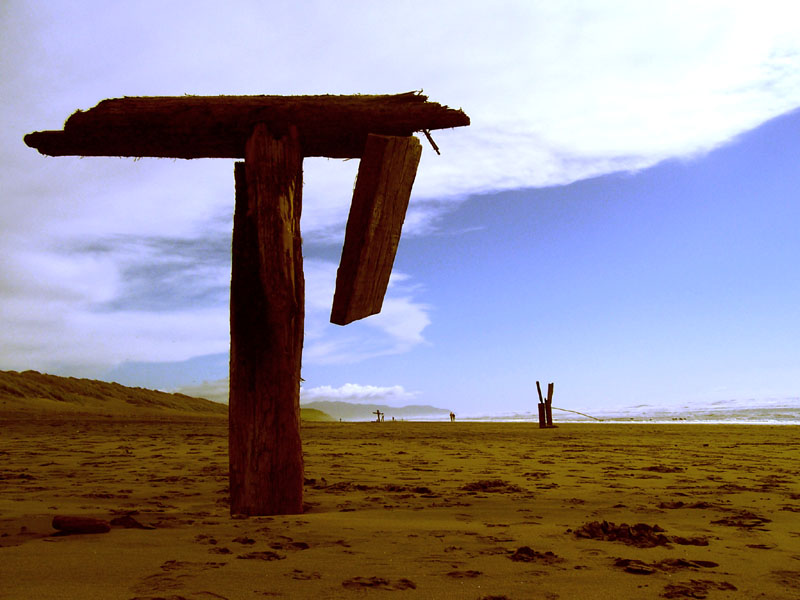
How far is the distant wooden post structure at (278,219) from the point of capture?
141 inches

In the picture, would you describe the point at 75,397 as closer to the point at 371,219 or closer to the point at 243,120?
the point at 243,120

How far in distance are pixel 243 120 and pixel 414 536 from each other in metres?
2.86

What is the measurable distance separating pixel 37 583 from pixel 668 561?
8.64 ft

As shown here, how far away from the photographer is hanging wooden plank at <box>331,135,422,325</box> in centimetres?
Result: 362

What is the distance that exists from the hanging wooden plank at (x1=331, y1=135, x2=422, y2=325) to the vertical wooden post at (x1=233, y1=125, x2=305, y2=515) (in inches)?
13.7

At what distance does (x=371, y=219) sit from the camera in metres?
3.62

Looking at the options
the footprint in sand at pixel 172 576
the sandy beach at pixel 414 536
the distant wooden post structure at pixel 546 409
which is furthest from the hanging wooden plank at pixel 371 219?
the distant wooden post structure at pixel 546 409

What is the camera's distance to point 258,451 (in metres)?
3.56

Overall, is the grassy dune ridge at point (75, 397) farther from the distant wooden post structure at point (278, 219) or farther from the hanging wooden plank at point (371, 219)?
the hanging wooden plank at point (371, 219)

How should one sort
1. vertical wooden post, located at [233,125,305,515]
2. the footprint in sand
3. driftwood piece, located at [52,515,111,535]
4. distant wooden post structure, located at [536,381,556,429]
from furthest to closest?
distant wooden post structure, located at [536,381,556,429] → vertical wooden post, located at [233,125,305,515] → driftwood piece, located at [52,515,111,535] → the footprint in sand

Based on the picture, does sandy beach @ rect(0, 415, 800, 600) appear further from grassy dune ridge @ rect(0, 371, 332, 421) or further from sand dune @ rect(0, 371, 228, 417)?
grassy dune ridge @ rect(0, 371, 332, 421)

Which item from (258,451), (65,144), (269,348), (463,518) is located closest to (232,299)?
(269,348)

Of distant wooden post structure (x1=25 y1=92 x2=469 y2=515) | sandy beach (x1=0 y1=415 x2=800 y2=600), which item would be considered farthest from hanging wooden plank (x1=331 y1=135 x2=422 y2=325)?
sandy beach (x1=0 y1=415 x2=800 y2=600)

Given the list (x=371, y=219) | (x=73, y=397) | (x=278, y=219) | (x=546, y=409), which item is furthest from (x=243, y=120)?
(x=73, y=397)
